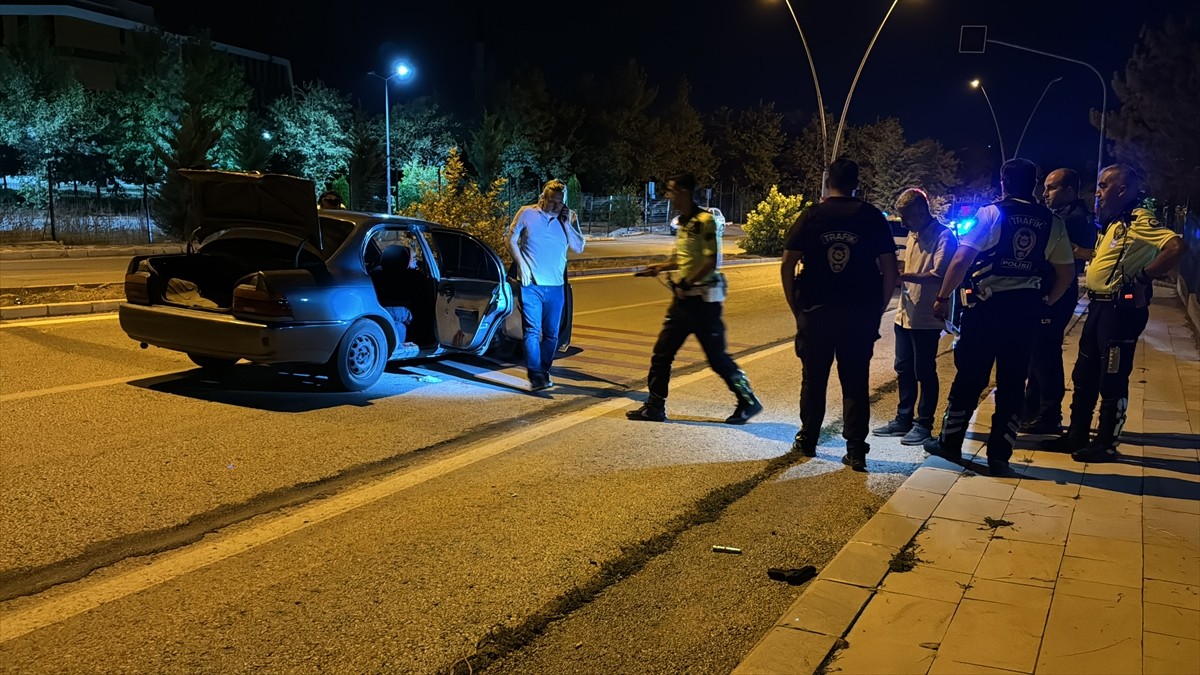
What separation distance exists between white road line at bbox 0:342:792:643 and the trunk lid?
7.56 ft

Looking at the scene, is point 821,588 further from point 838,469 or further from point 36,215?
point 36,215

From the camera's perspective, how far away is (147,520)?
4426 millimetres

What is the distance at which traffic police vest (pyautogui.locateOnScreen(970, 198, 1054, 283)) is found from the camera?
518cm

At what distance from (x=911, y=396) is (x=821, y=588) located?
10.5ft

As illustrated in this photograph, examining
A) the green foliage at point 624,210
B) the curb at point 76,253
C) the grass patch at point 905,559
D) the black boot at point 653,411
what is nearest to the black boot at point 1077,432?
the grass patch at point 905,559

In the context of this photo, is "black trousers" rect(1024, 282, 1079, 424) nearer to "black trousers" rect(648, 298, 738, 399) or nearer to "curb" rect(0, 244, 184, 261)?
"black trousers" rect(648, 298, 738, 399)

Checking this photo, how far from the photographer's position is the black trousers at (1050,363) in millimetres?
6000

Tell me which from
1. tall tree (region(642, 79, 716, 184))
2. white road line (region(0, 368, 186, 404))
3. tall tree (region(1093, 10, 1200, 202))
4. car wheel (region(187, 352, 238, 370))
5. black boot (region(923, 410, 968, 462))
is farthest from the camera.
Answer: tall tree (region(642, 79, 716, 184))

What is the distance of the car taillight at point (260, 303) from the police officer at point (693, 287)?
2.73m

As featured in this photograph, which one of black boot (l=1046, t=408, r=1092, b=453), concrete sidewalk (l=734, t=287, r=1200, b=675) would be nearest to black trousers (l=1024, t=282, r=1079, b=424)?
black boot (l=1046, t=408, r=1092, b=453)

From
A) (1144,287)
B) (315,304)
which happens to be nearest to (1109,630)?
(1144,287)

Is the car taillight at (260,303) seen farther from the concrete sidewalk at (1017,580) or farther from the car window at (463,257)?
the concrete sidewalk at (1017,580)

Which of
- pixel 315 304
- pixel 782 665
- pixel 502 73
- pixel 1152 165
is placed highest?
pixel 502 73

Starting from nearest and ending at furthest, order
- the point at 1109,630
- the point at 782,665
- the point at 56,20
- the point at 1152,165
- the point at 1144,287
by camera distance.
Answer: the point at 782,665 → the point at 1109,630 → the point at 1144,287 → the point at 1152,165 → the point at 56,20
